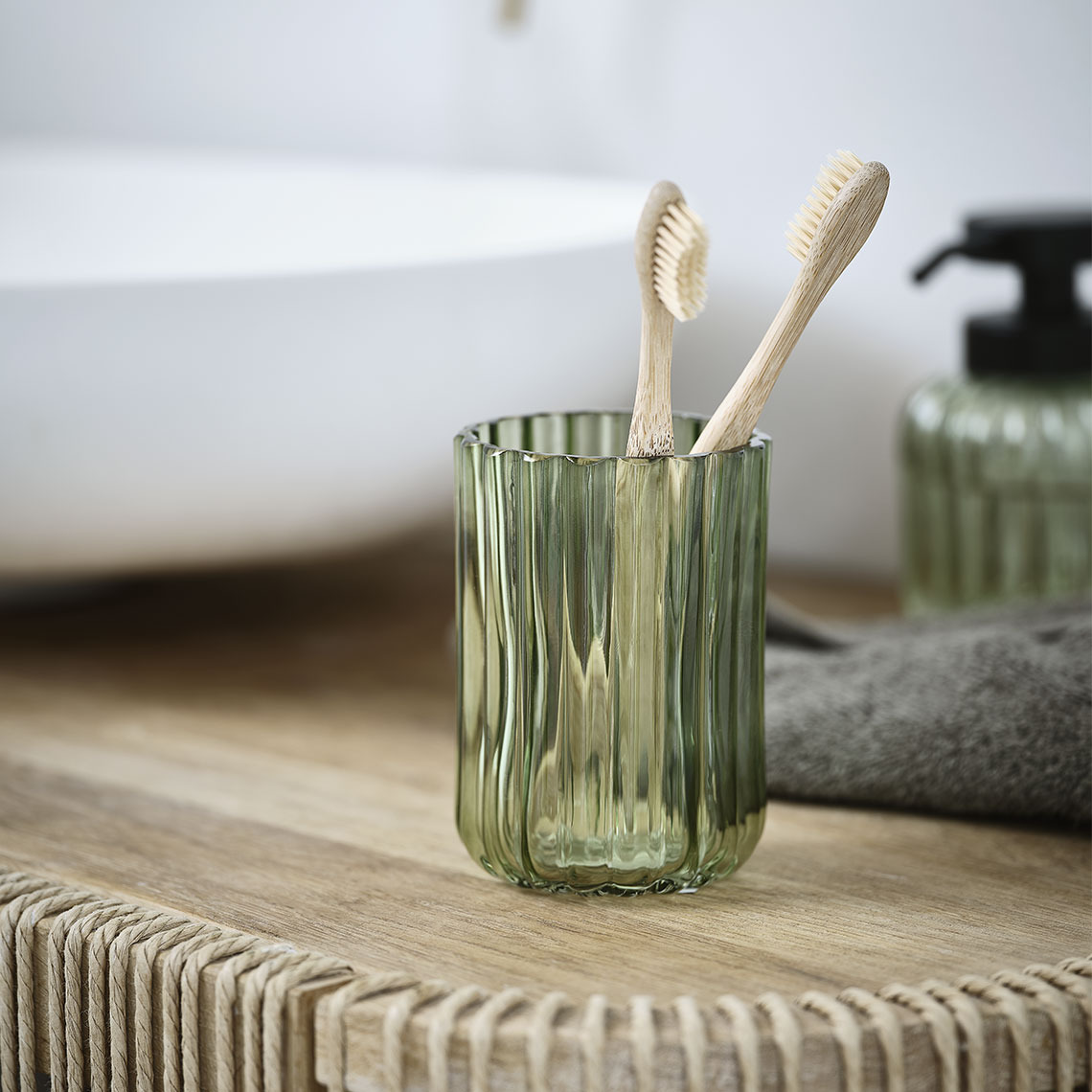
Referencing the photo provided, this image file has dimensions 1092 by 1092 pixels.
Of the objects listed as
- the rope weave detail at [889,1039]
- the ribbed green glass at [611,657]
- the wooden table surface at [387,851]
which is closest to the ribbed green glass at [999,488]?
the wooden table surface at [387,851]

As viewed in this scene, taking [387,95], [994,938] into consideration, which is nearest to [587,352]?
[994,938]

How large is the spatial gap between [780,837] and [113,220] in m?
0.76

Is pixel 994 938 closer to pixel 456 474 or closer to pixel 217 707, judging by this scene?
pixel 456 474

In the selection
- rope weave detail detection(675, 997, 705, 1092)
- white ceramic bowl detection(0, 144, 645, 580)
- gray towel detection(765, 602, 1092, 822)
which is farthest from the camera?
white ceramic bowl detection(0, 144, 645, 580)

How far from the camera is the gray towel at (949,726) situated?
1.82 ft

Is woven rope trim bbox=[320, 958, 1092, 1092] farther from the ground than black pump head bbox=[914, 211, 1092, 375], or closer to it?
closer to it

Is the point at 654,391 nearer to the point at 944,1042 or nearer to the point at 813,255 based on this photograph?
the point at 813,255

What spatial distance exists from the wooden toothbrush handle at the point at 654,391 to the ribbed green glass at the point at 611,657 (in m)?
0.01

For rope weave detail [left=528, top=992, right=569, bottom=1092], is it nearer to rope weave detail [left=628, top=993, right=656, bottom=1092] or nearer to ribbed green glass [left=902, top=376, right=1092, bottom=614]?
rope weave detail [left=628, top=993, right=656, bottom=1092]

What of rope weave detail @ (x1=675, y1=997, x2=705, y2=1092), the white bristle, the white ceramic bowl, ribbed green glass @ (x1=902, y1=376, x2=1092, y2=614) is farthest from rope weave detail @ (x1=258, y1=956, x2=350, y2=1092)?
ribbed green glass @ (x1=902, y1=376, x2=1092, y2=614)

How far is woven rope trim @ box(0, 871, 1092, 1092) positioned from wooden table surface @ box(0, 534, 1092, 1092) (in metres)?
0.02

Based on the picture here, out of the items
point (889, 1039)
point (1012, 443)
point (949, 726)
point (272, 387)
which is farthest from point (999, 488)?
point (889, 1039)

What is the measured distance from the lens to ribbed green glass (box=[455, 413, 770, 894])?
1.46ft

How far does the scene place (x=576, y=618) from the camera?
45cm
